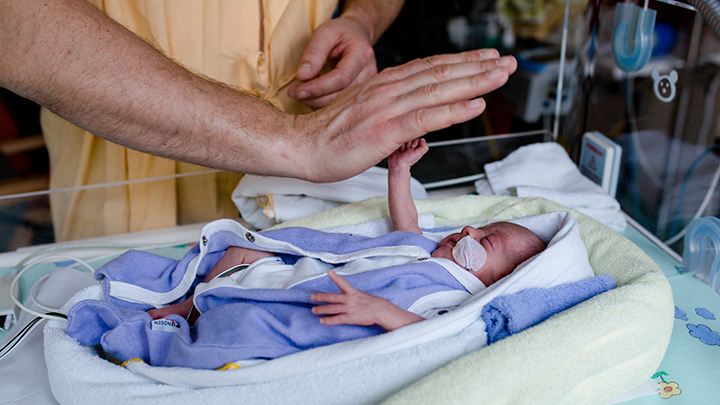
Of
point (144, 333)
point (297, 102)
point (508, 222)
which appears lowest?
point (144, 333)

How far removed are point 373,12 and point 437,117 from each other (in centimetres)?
72

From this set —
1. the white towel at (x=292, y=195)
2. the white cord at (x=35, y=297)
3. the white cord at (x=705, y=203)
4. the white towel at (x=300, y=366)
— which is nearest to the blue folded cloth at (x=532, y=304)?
the white towel at (x=300, y=366)

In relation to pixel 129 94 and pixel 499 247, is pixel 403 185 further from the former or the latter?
pixel 129 94

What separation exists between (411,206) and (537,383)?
1.52ft

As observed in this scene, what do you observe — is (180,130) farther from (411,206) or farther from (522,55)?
(522,55)

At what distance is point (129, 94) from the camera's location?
751 mm

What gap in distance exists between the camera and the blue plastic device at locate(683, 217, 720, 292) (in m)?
0.95

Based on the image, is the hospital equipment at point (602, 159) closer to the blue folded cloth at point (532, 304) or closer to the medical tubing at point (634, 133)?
the medical tubing at point (634, 133)

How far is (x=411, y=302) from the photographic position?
847 millimetres

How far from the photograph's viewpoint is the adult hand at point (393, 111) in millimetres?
783

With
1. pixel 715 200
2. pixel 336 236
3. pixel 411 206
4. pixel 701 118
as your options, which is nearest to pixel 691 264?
pixel 715 200

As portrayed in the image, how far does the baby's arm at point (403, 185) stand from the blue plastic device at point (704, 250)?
20.7 inches

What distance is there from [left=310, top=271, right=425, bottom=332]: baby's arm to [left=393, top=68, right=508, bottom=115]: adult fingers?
30cm

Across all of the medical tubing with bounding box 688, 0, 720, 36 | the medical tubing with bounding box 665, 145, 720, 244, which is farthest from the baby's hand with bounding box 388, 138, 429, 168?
the medical tubing with bounding box 665, 145, 720, 244
